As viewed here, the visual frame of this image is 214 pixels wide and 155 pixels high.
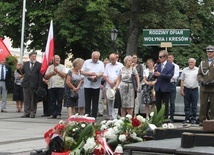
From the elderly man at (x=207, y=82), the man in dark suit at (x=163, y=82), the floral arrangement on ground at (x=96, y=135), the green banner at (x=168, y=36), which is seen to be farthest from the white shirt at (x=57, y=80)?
the floral arrangement on ground at (x=96, y=135)

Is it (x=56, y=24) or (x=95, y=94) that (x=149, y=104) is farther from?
(x=56, y=24)

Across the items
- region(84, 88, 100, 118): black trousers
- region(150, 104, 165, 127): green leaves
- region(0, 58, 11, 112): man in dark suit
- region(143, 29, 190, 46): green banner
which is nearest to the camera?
region(150, 104, 165, 127): green leaves

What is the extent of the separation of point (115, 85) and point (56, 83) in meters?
2.31

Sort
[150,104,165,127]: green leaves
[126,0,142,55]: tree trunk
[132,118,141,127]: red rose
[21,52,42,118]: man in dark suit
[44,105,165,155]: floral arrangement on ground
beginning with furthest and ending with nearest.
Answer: [126,0,142,55]: tree trunk → [21,52,42,118]: man in dark suit → [150,104,165,127]: green leaves → [132,118,141,127]: red rose → [44,105,165,155]: floral arrangement on ground

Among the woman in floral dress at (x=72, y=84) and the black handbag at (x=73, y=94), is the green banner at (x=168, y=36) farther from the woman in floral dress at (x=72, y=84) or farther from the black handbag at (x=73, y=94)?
the black handbag at (x=73, y=94)

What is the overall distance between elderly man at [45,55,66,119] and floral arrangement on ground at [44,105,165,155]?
34.1 feet

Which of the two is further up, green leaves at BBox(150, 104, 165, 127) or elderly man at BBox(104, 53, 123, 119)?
elderly man at BBox(104, 53, 123, 119)

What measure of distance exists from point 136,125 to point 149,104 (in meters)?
10.8

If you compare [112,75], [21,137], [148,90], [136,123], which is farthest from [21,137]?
[148,90]

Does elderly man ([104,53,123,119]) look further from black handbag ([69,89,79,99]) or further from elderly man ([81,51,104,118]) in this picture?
black handbag ([69,89,79,99])

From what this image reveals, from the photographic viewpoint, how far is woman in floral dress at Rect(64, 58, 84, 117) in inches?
569

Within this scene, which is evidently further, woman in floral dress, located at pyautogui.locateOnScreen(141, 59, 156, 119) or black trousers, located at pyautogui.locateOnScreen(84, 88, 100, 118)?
woman in floral dress, located at pyautogui.locateOnScreen(141, 59, 156, 119)

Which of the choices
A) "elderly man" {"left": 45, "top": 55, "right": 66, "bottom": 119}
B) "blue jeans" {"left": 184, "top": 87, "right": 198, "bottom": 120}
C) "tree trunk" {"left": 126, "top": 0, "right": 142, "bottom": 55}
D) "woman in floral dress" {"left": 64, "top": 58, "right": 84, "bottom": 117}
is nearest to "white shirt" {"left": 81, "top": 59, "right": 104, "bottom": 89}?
"woman in floral dress" {"left": 64, "top": 58, "right": 84, "bottom": 117}

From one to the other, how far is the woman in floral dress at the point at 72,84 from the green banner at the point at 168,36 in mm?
3991
